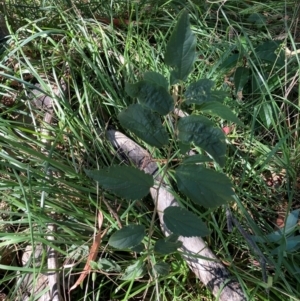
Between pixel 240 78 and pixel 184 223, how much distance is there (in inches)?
32.4

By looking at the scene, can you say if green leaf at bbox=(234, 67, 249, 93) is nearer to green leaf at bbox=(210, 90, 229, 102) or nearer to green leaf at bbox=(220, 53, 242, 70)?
green leaf at bbox=(220, 53, 242, 70)

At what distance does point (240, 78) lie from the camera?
164 cm

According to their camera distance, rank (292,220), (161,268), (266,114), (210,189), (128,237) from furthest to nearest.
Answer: (266,114) < (292,220) < (161,268) < (128,237) < (210,189)

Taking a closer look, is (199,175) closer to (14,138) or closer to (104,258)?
(104,258)

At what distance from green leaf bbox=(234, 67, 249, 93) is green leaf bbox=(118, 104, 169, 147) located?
2.46 ft

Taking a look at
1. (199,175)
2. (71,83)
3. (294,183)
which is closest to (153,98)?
(199,175)

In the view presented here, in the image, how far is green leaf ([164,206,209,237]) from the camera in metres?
0.96

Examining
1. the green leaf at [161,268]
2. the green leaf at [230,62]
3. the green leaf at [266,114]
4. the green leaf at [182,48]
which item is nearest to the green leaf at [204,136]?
the green leaf at [182,48]

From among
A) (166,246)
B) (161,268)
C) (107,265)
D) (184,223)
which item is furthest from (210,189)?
(107,265)

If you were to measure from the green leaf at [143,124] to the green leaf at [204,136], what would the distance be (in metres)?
0.04

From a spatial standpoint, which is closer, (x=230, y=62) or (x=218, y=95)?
(x=218, y=95)

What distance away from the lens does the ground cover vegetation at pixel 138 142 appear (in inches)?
47.2

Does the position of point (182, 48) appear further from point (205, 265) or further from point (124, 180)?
point (205, 265)

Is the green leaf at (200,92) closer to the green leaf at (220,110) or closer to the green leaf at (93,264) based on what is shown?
the green leaf at (220,110)
